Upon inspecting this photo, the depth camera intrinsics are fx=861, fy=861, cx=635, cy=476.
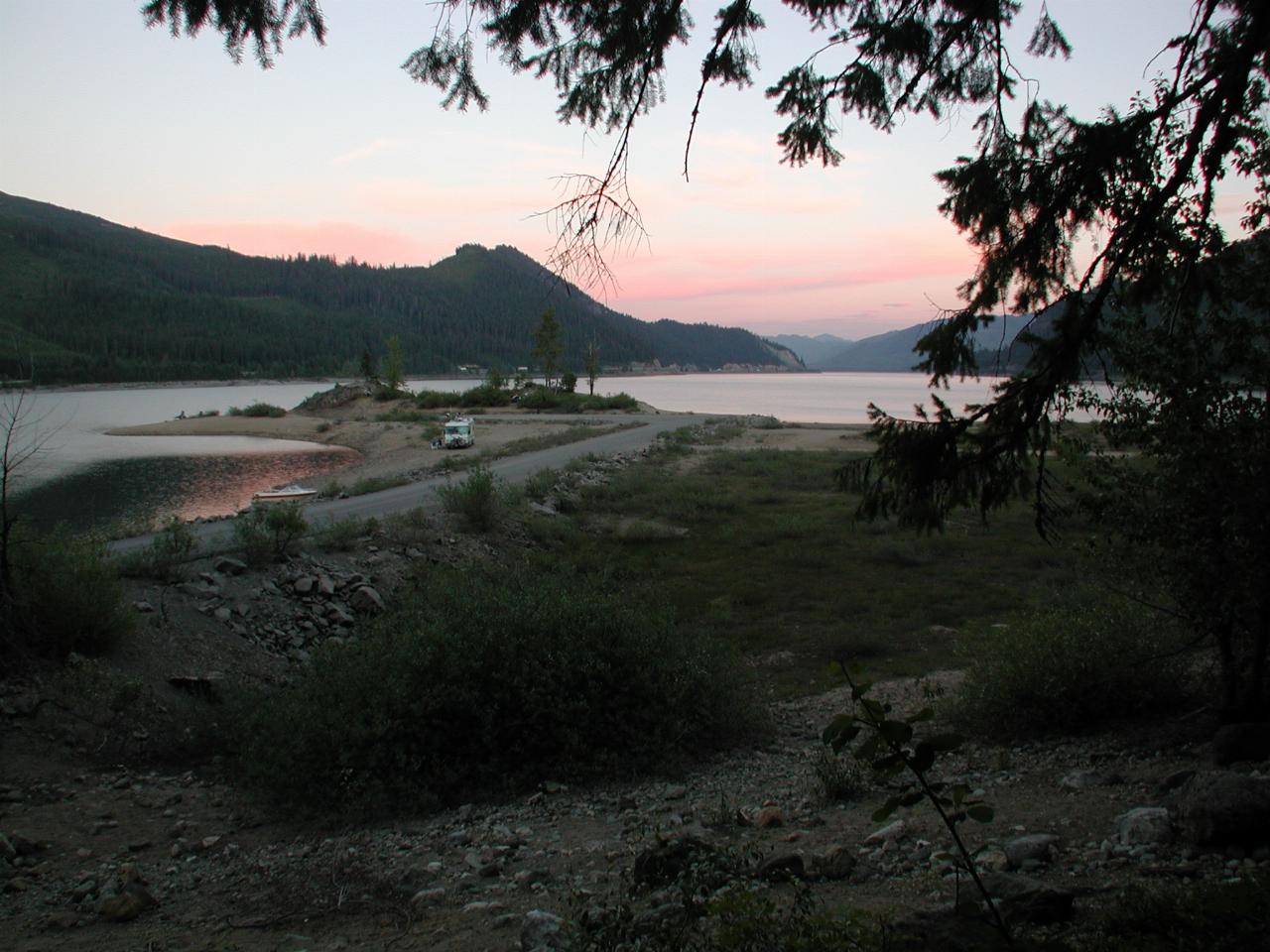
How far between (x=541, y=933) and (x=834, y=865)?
61.1 inches

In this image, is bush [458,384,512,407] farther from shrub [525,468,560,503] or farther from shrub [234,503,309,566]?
shrub [234,503,309,566]

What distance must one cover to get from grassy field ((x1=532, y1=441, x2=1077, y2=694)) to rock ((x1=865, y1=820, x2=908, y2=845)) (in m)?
4.34

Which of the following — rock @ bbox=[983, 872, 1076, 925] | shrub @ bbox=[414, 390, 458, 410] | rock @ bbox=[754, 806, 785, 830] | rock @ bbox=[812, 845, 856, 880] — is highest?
shrub @ bbox=[414, 390, 458, 410]

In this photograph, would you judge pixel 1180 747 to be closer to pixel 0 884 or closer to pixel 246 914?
pixel 246 914

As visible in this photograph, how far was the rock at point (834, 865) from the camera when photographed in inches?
169

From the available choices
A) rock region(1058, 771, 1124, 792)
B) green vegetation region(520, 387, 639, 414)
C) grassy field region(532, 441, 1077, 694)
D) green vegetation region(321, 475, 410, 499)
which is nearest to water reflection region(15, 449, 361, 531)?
green vegetation region(321, 475, 410, 499)

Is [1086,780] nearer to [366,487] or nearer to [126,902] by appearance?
[126,902]

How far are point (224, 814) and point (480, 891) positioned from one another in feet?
9.89

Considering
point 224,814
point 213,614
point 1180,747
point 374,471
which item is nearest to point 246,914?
point 224,814

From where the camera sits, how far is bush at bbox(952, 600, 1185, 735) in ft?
21.9

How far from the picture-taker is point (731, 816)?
5430 mm

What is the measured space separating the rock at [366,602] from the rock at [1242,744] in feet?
35.4

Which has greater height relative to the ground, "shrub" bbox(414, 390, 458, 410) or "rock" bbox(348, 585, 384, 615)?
"shrub" bbox(414, 390, 458, 410)

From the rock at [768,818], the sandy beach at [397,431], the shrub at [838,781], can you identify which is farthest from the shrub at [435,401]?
the rock at [768,818]
